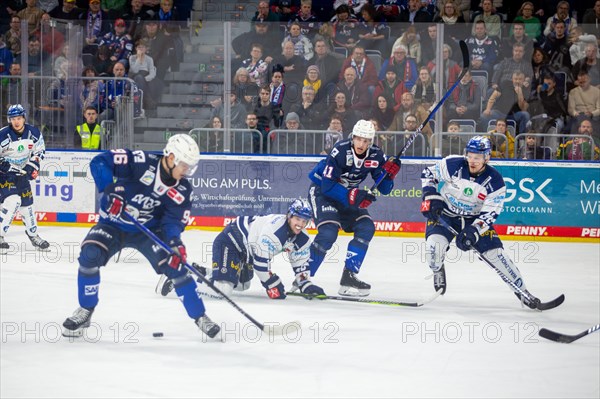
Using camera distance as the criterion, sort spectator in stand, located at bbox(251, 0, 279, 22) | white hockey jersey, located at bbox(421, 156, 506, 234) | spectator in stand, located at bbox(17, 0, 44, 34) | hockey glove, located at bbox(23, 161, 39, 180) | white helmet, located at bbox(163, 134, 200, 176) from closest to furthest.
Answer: white helmet, located at bbox(163, 134, 200, 176) → white hockey jersey, located at bbox(421, 156, 506, 234) → hockey glove, located at bbox(23, 161, 39, 180) → spectator in stand, located at bbox(251, 0, 279, 22) → spectator in stand, located at bbox(17, 0, 44, 34)

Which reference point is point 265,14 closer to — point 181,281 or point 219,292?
point 219,292

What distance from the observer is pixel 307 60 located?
37.9 feet

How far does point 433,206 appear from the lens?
25.2ft

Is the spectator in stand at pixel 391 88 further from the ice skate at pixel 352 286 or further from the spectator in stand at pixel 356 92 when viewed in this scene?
the ice skate at pixel 352 286

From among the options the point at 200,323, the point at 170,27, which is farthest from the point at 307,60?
the point at 200,323

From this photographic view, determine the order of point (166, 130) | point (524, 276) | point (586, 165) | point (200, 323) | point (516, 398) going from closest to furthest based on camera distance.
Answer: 1. point (516, 398)
2. point (200, 323)
3. point (524, 276)
4. point (586, 165)
5. point (166, 130)

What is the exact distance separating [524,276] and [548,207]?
2.44 meters

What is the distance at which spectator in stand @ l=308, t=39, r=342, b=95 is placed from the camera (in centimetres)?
1152

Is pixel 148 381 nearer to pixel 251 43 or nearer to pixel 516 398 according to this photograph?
pixel 516 398

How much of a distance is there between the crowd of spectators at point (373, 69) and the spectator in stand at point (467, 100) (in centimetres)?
1

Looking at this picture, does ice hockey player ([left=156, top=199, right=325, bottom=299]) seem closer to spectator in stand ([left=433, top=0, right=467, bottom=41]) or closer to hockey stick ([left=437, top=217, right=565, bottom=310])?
hockey stick ([left=437, top=217, right=565, bottom=310])

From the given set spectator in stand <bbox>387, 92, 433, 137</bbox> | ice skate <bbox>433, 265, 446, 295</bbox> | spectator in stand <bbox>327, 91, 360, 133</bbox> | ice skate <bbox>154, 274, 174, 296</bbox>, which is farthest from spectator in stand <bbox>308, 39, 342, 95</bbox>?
ice skate <bbox>154, 274, 174, 296</bbox>

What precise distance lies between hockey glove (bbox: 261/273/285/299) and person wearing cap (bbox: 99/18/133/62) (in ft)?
18.2

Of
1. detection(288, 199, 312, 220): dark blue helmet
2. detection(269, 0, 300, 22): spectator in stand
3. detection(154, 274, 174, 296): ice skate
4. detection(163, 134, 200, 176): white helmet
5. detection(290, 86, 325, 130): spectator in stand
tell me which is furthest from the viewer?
detection(269, 0, 300, 22): spectator in stand
